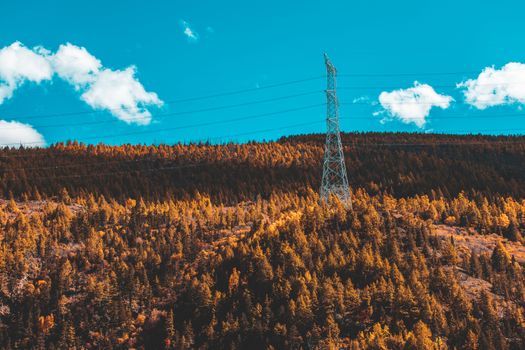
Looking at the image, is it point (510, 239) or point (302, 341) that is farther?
point (510, 239)

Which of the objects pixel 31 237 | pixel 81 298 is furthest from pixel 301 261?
pixel 31 237

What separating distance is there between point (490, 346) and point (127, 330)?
92941 millimetres

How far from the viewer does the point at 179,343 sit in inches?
5310

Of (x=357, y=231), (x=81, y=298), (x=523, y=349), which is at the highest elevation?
(x=357, y=231)

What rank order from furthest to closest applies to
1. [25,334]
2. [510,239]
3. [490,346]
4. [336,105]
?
[510,239]
[25,334]
[490,346]
[336,105]

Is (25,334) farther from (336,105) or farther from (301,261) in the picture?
(336,105)

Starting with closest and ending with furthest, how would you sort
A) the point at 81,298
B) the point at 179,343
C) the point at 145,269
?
1. the point at 179,343
2. the point at 81,298
3. the point at 145,269

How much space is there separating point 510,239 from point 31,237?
538ft

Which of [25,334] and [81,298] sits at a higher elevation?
[81,298]

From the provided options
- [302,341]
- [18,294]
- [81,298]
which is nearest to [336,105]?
[302,341]

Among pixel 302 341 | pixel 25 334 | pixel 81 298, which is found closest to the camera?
pixel 302 341

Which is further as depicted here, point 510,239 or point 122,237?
point 122,237

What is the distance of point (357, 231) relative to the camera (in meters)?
160

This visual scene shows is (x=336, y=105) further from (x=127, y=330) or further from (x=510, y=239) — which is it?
(x=510, y=239)
